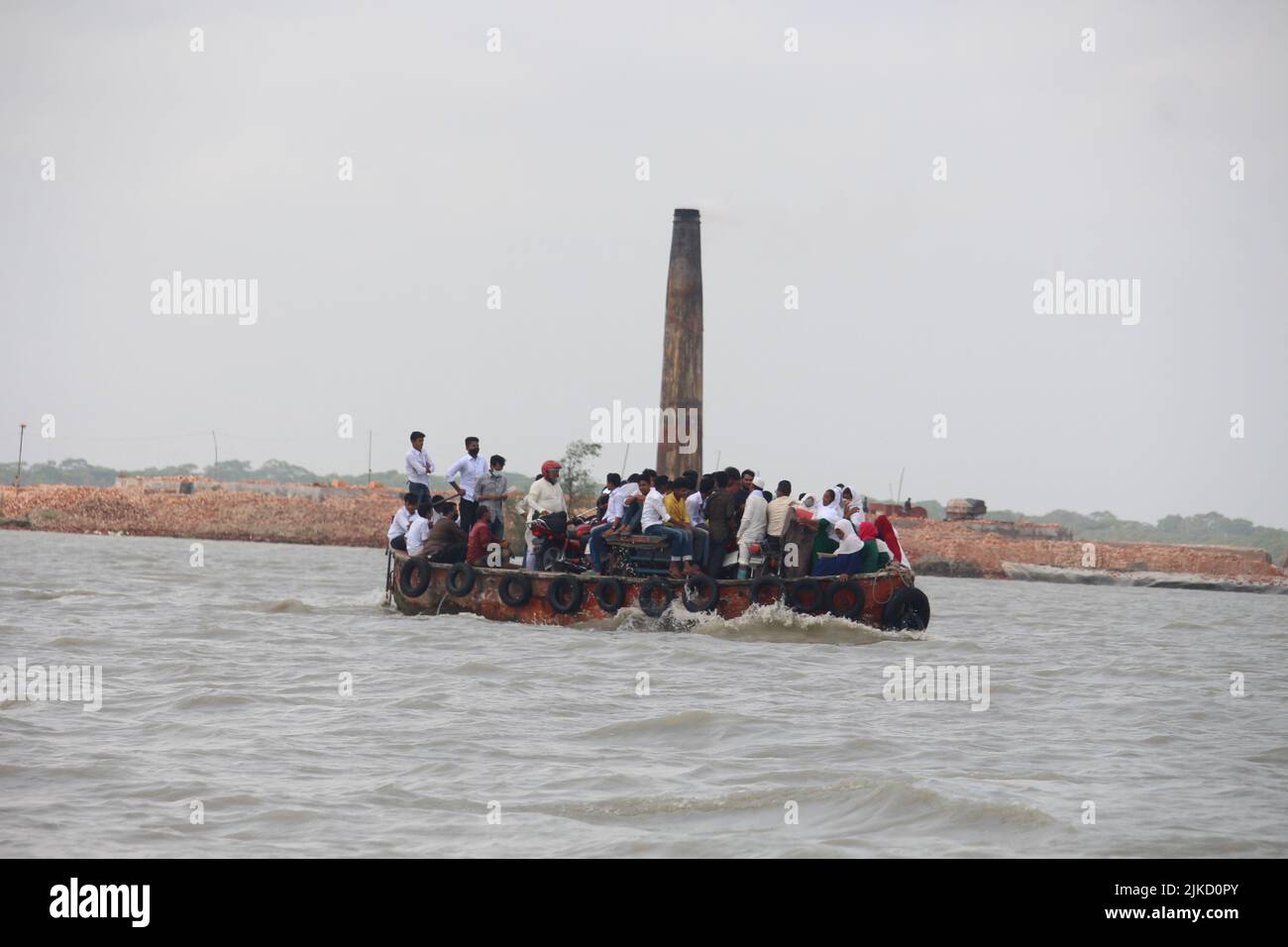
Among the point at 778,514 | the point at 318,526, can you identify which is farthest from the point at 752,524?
the point at 318,526

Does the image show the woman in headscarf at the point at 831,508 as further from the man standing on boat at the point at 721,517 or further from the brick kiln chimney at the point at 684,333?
the brick kiln chimney at the point at 684,333

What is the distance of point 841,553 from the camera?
2259 centimetres

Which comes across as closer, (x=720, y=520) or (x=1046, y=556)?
(x=720, y=520)

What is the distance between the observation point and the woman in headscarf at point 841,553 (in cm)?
2247

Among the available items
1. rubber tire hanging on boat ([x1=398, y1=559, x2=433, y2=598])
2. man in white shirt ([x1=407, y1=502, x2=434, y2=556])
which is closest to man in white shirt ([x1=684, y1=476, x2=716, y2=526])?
man in white shirt ([x1=407, y1=502, x2=434, y2=556])

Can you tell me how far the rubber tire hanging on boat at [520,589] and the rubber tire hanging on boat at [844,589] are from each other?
171 inches

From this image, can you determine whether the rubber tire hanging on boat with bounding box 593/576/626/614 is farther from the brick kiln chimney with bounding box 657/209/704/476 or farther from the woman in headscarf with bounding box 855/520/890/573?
the brick kiln chimney with bounding box 657/209/704/476

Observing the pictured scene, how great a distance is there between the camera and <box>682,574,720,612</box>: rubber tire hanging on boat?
2258cm

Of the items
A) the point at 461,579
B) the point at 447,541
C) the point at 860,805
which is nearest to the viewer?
the point at 860,805

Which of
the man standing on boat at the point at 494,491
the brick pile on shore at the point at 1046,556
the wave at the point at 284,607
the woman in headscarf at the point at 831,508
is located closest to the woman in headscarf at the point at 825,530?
the woman in headscarf at the point at 831,508

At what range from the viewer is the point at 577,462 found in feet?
175

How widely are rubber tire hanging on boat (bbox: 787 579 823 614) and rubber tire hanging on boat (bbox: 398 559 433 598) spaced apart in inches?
226

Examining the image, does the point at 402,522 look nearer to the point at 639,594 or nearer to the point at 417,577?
the point at 417,577

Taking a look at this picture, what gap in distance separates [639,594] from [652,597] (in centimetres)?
A: 19
